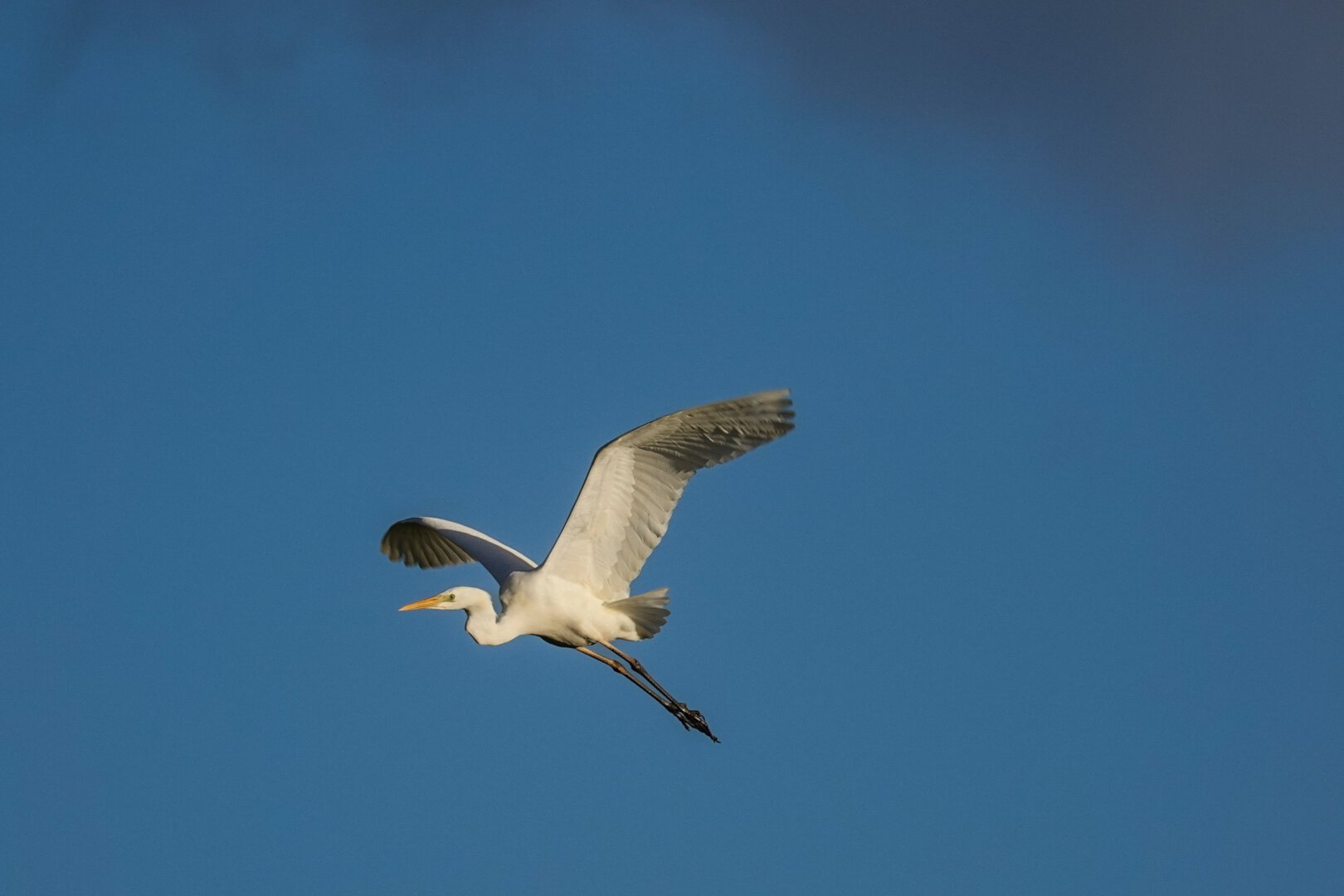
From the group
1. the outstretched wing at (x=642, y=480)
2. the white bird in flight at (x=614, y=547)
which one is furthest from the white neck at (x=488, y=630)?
the outstretched wing at (x=642, y=480)

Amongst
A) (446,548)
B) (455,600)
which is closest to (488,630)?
(455,600)

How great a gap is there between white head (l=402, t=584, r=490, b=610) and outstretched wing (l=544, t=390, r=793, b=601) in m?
1.48

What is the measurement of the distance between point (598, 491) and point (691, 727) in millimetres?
4735

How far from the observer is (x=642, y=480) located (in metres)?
22.0

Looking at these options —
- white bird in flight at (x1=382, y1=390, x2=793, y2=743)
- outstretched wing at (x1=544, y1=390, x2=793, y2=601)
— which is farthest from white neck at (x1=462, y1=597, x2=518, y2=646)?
outstretched wing at (x1=544, y1=390, x2=793, y2=601)

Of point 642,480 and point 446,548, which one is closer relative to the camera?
point 642,480

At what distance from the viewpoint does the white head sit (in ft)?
79.0

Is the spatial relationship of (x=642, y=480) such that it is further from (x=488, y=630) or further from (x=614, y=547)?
(x=488, y=630)

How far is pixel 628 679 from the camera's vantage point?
82.2 ft

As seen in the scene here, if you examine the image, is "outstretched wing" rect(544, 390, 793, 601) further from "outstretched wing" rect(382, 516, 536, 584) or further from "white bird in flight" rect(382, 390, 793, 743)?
"outstretched wing" rect(382, 516, 536, 584)

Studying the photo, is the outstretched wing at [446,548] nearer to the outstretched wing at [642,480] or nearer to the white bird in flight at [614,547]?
the white bird in flight at [614,547]

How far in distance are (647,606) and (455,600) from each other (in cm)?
288

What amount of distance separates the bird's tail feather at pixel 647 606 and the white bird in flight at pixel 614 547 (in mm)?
11

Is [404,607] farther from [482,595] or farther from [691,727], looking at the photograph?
[691,727]
